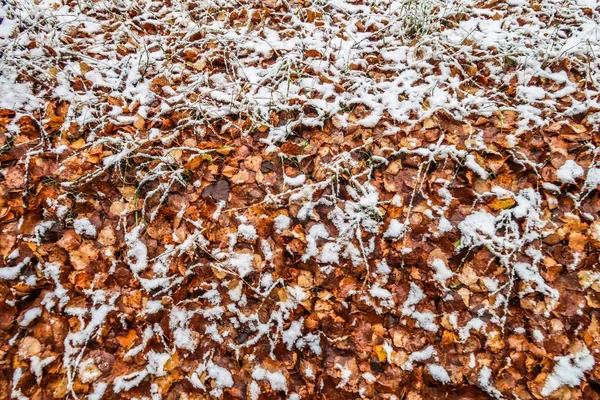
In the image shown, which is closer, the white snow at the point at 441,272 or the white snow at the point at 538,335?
the white snow at the point at 538,335

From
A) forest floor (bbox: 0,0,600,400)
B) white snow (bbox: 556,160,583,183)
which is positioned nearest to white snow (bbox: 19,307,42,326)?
A: forest floor (bbox: 0,0,600,400)

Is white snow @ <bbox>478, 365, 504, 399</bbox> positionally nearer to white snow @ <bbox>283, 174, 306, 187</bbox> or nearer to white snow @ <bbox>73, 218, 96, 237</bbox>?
white snow @ <bbox>283, 174, 306, 187</bbox>

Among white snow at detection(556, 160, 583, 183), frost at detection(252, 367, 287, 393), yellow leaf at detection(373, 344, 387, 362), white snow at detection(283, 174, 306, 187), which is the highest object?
white snow at detection(556, 160, 583, 183)

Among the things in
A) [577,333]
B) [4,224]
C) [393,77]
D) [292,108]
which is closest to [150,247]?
[4,224]

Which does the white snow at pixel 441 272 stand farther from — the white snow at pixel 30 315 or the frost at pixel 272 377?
the white snow at pixel 30 315

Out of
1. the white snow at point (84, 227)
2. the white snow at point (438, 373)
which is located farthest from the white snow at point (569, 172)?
the white snow at point (84, 227)

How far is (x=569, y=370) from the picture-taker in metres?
1.64

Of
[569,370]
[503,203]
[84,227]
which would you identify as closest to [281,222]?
[84,227]

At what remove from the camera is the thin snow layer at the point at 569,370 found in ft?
5.34

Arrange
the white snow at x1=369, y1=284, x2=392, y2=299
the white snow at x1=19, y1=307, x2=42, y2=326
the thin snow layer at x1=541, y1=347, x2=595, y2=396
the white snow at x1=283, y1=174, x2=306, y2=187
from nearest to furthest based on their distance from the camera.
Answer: the thin snow layer at x1=541, y1=347, x2=595, y2=396, the white snow at x1=19, y1=307, x2=42, y2=326, the white snow at x1=369, y1=284, x2=392, y2=299, the white snow at x1=283, y1=174, x2=306, y2=187

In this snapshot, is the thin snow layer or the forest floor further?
the forest floor

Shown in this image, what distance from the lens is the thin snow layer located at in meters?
1.63

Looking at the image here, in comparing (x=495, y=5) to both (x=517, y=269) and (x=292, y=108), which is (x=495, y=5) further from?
(x=517, y=269)

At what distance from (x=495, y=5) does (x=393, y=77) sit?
1.36 metres
